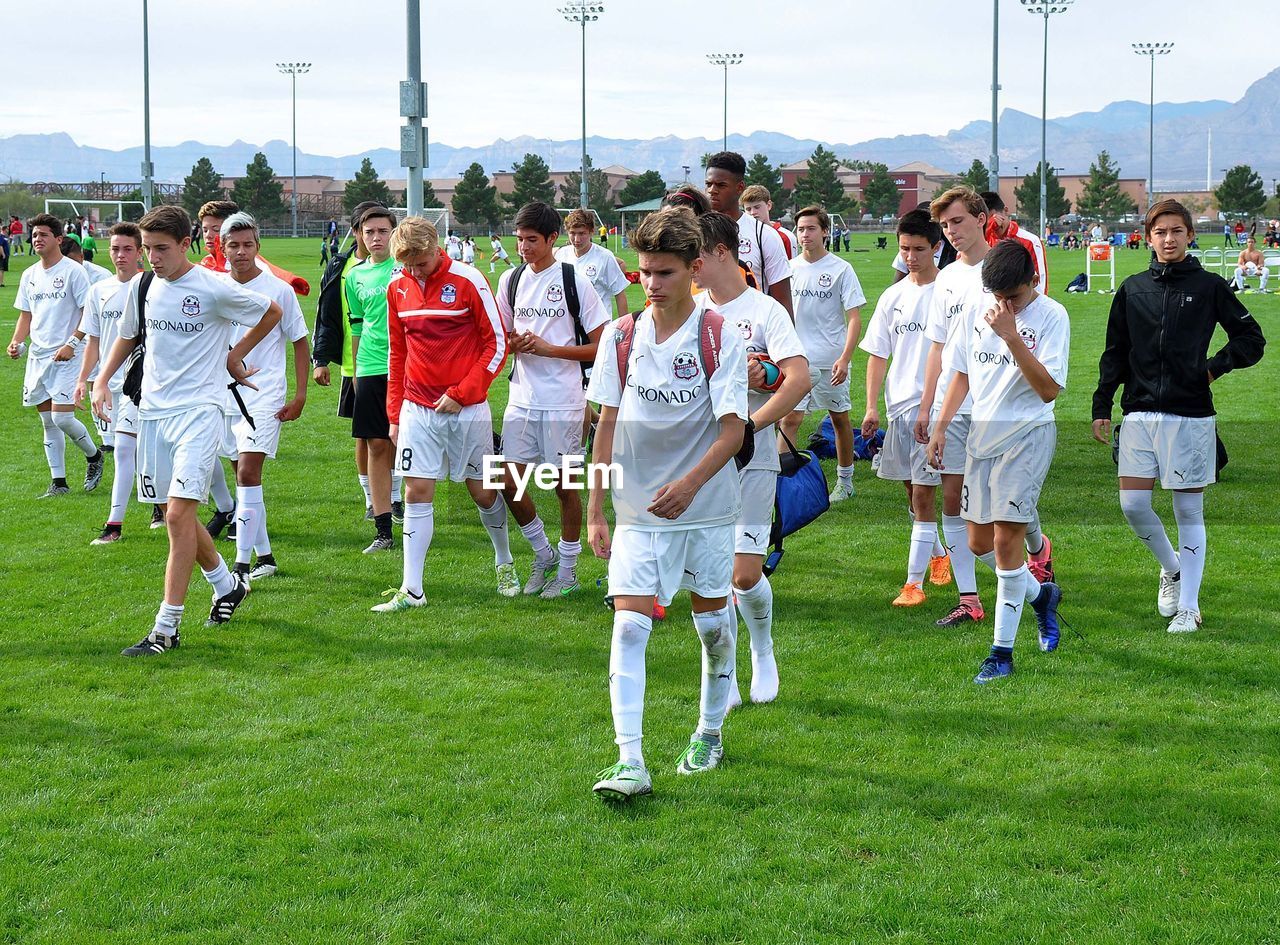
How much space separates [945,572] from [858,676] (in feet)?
6.63

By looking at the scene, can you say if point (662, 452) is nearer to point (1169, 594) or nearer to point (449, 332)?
point (449, 332)

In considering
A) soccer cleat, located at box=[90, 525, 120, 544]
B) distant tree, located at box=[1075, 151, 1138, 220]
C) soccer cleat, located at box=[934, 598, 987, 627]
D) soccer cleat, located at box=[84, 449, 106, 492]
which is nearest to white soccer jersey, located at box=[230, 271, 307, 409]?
soccer cleat, located at box=[90, 525, 120, 544]

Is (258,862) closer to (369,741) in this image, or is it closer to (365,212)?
(369,741)

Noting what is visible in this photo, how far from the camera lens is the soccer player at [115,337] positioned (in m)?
8.91

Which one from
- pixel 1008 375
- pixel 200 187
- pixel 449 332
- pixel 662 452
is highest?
pixel 200 187

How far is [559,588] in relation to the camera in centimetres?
800

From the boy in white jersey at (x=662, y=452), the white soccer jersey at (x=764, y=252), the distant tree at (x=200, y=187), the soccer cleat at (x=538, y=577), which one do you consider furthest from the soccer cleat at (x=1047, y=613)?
the distant tree at (x=200, y=187)

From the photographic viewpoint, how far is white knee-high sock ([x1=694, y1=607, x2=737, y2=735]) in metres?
5.11

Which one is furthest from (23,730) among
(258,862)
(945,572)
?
(945,572)

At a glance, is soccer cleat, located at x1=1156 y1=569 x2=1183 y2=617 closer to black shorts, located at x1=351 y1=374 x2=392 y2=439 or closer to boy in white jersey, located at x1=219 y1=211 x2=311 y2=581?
black shorts, located at x1=351 y1=374 x2=392 y2=439

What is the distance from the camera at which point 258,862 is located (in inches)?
170

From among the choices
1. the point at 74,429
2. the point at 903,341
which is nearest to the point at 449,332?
the point at 903,341

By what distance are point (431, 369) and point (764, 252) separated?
78.8 inches

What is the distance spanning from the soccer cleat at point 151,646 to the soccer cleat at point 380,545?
92.6 inches
